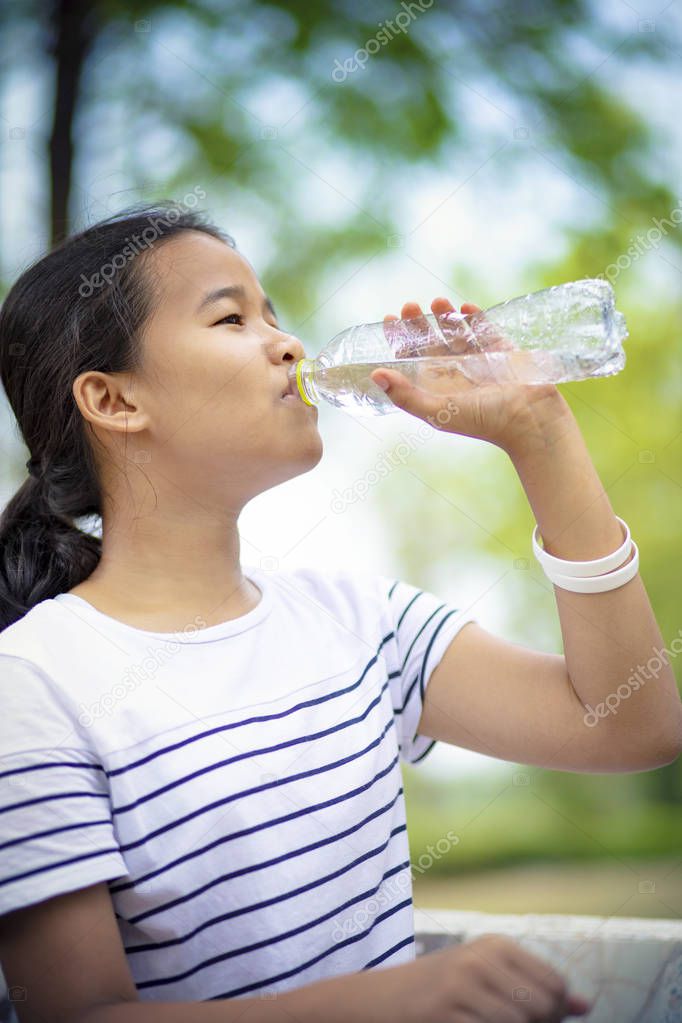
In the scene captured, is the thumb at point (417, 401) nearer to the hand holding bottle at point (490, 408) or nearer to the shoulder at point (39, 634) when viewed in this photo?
the hand holding bottle at point (490, 408)

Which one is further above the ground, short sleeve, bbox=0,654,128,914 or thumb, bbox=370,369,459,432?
thumb, bbox=370,369,459,432

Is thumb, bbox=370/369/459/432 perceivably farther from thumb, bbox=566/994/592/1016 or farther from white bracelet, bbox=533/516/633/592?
thumb, bbox=566/994/592/1016

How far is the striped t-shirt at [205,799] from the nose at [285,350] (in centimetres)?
26

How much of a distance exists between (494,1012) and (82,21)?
6.72 feet

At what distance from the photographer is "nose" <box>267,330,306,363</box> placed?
96 cm

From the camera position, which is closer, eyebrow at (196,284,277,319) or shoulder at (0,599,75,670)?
shoulder at (0,599,75,670)

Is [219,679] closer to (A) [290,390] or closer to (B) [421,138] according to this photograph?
(A) [290,390]

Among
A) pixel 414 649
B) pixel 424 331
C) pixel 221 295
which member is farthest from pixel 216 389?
pixel 414 649

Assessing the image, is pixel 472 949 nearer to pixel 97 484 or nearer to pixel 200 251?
pixel 97 484

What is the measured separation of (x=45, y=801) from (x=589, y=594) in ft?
1.66

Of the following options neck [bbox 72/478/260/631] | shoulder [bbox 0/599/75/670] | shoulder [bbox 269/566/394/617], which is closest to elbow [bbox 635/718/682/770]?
shoulder [bbox 269/566/394/617]

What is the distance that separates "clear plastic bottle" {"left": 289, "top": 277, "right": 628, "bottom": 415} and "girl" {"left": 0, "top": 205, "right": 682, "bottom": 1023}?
0.04 meters

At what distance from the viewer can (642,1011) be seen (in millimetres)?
1077

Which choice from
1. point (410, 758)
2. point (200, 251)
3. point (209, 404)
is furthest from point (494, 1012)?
point (200, 251)
